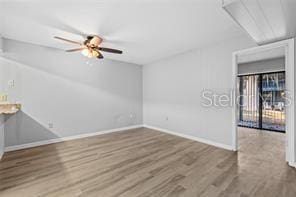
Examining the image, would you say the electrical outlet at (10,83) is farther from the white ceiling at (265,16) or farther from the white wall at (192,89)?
the white ceiling at (265,16)

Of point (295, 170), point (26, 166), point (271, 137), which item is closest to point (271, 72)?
point (271, 137)

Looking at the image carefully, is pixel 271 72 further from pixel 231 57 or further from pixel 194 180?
pixel 194 180

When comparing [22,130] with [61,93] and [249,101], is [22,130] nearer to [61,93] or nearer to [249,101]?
[61,93]

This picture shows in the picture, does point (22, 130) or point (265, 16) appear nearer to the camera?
point (265, 16)

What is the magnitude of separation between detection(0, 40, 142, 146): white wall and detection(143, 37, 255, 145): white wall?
0.99 meters

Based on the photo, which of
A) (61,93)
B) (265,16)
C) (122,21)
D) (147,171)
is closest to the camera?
(265,16)

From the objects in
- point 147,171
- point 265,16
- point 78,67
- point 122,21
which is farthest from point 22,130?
point 265,16

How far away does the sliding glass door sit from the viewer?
4.77m

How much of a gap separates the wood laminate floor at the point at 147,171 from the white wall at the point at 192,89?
22.5 inches

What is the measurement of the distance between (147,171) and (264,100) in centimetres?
530

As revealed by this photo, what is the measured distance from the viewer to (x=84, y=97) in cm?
407

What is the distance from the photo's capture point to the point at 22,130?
3186mm

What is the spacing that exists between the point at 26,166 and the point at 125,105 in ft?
10.0

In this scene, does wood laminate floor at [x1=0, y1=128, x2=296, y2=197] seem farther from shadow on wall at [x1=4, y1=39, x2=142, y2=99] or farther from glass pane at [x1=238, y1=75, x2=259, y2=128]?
glass pane at [x1=238, y1=75, x2=259, y2=128]
